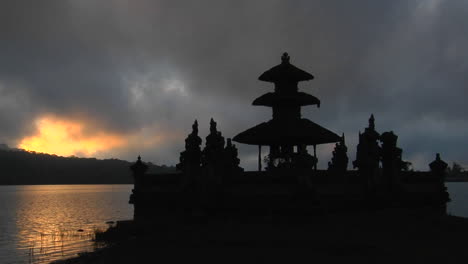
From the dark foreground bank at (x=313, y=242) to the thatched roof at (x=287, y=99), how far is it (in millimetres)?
11385

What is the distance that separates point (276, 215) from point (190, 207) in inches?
225

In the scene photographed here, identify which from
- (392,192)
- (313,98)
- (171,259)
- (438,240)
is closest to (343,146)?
(313,98)

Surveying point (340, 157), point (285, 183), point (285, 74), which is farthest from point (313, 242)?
point (340, 157)

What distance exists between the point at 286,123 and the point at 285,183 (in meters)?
7.12

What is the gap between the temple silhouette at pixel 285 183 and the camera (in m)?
31.0

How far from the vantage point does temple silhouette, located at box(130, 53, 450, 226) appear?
3095 cm

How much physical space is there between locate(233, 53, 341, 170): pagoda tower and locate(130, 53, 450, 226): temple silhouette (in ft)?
0.25

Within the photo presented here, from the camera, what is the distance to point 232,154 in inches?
1774

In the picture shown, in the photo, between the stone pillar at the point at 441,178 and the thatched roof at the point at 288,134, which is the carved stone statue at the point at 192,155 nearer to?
the thatched roof at the point at 288,134

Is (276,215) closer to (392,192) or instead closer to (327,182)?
(327,182)

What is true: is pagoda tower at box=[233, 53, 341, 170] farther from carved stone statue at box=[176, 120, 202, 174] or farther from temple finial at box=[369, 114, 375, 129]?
carved stone statue at box=[176, 120, 202, 174]

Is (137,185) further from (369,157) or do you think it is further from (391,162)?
(391,162)

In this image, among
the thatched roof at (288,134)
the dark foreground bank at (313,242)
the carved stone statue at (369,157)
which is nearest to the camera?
the dark foreground bank at (313,242)

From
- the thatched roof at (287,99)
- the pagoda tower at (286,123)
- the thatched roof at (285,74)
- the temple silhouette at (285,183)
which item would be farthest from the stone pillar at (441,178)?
the thatched roof at (285,74)
